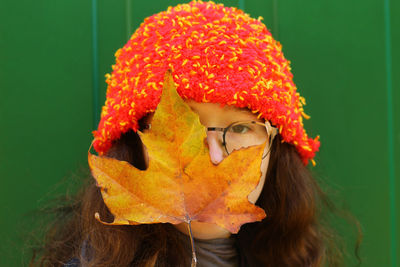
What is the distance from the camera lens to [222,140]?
769 millimetres

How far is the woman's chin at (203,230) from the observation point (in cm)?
80

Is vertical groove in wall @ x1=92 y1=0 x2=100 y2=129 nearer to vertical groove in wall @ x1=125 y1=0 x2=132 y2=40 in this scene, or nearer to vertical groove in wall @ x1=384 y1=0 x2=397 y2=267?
vertical groove in wall @ x1=125 y1=0 x2=132 y2=40

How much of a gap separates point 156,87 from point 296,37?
59 centimetres

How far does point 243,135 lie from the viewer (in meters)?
0.81

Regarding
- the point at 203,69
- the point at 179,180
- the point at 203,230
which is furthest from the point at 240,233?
the point at 179,180

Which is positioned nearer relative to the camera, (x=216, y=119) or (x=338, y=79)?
(x=216, y=119)

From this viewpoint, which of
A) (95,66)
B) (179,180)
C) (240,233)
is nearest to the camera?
(179,180)

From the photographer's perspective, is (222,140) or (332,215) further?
(332,215)

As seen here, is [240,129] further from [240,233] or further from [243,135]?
[240,233]

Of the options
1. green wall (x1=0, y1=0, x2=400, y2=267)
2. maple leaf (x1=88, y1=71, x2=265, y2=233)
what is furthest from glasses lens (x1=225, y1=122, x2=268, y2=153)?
green wall (x1=0, y1=0, x2=400, y2=267)

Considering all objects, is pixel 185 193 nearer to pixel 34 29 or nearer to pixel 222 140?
pixel 222 140

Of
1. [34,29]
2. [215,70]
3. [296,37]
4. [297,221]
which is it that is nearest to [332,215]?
[297,221]

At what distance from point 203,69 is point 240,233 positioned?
1.48 ft

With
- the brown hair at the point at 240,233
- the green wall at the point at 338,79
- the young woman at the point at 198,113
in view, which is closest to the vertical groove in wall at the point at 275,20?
the green wall at the point at 338,79
